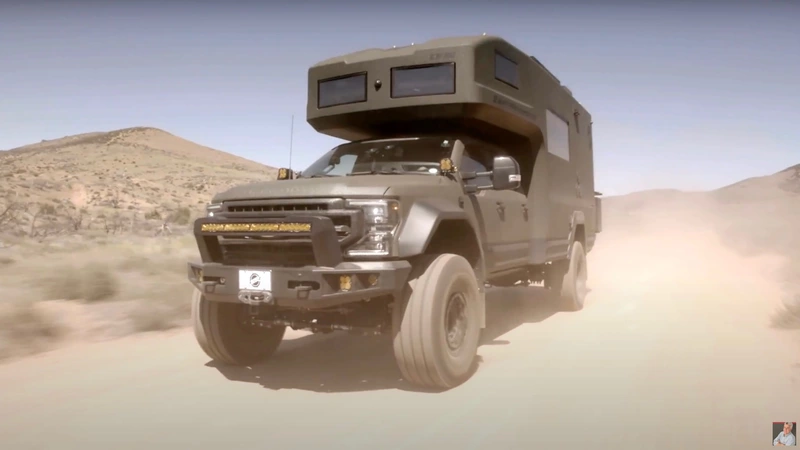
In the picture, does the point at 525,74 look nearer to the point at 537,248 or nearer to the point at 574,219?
the point at 537,248

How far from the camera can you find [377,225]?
426 cm

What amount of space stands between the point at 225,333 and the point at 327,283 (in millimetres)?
1620

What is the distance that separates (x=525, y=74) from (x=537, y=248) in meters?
2.06

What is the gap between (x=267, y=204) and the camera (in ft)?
14.7

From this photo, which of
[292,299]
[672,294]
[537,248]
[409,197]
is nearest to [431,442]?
[292,299]

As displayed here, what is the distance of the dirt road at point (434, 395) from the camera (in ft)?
11.3

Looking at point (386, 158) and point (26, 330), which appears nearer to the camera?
point (386, 158)

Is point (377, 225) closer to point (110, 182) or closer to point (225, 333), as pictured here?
point (225, 333)

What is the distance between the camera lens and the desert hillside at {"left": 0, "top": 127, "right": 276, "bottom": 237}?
2281 cm

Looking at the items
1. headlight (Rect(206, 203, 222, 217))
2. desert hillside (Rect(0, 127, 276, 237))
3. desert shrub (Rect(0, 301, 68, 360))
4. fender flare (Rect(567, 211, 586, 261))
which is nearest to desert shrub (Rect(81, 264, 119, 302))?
desert shrub (Rect(0, 301, 68, 360))

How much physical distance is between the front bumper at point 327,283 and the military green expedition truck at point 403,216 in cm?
1

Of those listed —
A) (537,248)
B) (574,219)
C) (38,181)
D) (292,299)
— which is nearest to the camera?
(292,299)

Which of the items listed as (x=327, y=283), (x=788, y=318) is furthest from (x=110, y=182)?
(x=788, y=318)

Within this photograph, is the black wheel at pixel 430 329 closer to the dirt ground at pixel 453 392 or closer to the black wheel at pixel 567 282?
the dirt ground at pixel 453 392
